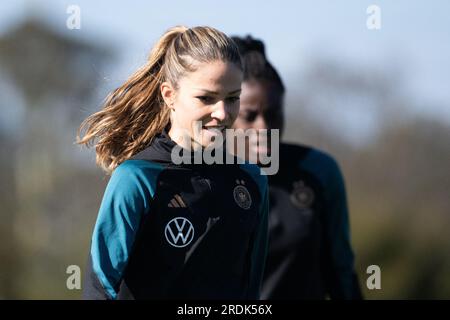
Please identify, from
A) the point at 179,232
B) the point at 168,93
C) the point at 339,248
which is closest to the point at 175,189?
the point at 179,232

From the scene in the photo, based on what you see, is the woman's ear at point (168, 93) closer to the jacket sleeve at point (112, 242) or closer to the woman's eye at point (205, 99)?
the woman's eye at point (205, 99)

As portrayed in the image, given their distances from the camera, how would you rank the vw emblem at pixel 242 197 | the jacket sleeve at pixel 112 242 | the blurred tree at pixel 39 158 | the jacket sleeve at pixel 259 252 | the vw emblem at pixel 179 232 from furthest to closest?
1. the blurred tree at pixel 39 158
2. the jacket sleeve at pixel 259 252
3. the vw emblem at pixel 242 197
4. the vw emblem at pixel 179 232
5. the jacket sleeve at pixel 112 242

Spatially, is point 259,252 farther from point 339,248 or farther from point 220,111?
point 339,248

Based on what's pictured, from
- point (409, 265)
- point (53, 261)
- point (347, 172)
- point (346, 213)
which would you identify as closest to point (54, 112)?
point (53, 261)

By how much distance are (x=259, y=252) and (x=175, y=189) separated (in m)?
0.58

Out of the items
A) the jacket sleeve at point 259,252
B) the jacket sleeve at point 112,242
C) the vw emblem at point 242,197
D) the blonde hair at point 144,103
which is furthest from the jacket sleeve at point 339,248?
the jacket sleeve at point 112,242

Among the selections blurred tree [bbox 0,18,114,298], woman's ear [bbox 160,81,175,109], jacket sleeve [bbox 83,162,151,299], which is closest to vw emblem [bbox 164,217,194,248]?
jacket sleeve [bbox 83,162,151,299]

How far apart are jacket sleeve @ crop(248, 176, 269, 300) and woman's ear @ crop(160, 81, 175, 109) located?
61cm

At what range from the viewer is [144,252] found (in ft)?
11.9

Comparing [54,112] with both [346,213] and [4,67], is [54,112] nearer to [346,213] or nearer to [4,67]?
[4,67]

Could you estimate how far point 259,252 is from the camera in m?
4.07

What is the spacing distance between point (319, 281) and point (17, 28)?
1215 centimetres

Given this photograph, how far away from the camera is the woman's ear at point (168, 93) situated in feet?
12.7

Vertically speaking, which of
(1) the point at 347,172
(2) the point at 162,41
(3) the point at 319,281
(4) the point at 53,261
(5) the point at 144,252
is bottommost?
(4) the point at 53,261
